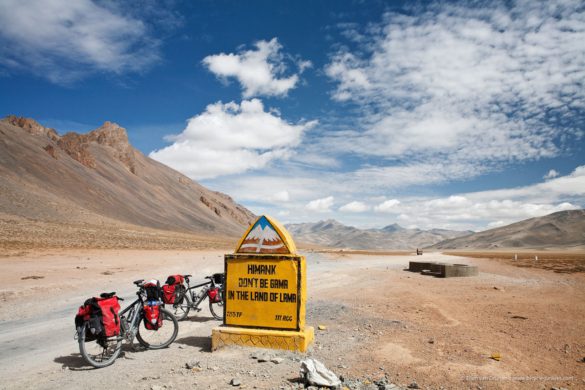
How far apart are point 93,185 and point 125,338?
10913 cm

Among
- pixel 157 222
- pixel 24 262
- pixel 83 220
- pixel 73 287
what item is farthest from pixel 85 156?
pixel 73 287

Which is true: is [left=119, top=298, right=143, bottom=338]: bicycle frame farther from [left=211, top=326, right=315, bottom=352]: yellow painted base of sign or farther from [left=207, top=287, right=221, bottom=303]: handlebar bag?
[left=207, top=287, right=221, bottom=303]: handlebar bag

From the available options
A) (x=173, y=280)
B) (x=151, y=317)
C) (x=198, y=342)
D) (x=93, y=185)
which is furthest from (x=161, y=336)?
(x=93, y=185)

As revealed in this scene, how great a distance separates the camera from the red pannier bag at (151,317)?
741 centimetres

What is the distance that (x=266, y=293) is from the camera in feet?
24.5

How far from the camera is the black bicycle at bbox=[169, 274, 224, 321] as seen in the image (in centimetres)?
1041

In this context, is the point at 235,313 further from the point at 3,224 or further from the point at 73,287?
the point at 3,224

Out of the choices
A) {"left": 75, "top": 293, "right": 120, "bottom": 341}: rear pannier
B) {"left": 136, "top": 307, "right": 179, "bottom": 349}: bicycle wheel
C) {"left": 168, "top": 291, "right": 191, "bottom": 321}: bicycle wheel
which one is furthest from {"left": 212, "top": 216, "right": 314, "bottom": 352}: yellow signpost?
{"left": 168, "top": 291, "right": 191, "bottom": 321}: bicycle wheel

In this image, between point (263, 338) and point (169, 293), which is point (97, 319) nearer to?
point (263, 338)

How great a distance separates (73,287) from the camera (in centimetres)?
1655

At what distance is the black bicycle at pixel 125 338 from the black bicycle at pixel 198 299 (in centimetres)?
193

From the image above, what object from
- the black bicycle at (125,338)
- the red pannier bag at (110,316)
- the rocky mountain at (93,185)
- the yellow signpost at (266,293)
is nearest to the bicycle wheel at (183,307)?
the black bicycle at (125,338)

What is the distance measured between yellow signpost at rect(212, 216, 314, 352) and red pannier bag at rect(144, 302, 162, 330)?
3.57 ft

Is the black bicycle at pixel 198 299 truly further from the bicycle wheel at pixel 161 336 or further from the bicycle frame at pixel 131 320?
the bicycle frame at pixel 131 320
